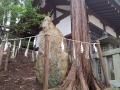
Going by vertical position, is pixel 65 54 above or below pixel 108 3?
below

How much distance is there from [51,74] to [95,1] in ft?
15.4

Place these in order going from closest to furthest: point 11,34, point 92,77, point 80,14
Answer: point 92,77 < point 80,14 < point 11,34

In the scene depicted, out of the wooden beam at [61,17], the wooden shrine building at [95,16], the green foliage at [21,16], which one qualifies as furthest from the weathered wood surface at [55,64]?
the green foliage at [21,16]

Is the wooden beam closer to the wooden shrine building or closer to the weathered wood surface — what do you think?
the wooden shrine building

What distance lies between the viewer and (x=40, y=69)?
16.0 feet

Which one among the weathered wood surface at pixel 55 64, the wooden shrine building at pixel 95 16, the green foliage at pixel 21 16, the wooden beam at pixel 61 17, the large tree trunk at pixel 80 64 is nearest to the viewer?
the large tree trunk at pixel 80 64

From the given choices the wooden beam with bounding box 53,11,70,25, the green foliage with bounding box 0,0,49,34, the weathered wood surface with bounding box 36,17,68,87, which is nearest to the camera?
the weathered wood surface with bounding box 36,17,68,87

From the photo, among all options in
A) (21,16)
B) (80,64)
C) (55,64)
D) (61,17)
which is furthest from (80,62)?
(21,16)

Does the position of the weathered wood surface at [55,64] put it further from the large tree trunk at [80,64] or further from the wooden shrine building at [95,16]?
the wooden shrine building at [95,16]

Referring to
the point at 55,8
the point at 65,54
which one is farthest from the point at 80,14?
the point at 55,8

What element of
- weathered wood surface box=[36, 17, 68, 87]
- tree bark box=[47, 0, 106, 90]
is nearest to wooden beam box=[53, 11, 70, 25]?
tree bark box=[47, 0, 106, 90]

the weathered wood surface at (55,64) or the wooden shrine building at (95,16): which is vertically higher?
the wooden shrine building at (95,16)

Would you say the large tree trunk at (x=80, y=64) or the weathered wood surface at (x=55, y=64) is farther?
the weathered wood surface at (x=55, y=64)

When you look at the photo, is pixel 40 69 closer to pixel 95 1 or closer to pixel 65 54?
pixel 65 54
